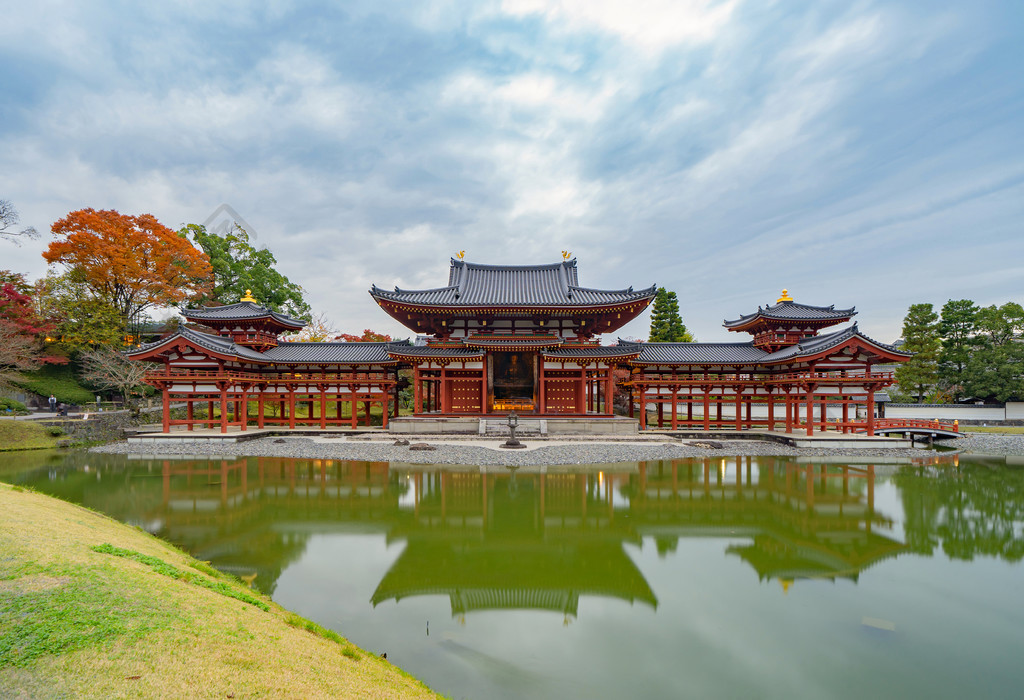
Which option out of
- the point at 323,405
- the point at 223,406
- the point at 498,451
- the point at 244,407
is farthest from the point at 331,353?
the point at 498,451

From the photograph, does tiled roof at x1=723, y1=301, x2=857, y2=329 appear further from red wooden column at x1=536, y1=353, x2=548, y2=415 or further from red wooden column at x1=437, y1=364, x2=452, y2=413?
red wooden column at x1=437, y1=364, x2=452, y2=413

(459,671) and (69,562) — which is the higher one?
(69,562)

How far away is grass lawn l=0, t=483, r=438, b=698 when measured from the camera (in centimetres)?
246

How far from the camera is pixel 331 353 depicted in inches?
838

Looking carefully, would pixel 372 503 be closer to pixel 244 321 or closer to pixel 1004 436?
pixel 244 321

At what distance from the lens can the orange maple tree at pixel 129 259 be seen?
73.7 ft

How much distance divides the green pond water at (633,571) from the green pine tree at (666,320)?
20965 millimetres

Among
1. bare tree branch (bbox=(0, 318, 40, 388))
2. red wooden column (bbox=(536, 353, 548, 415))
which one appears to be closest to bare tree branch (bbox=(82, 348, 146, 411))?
bare tree branch (bbox=(0, 318, 40, 388))

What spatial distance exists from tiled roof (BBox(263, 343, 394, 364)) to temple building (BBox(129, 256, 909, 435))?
A: 9 centimetres

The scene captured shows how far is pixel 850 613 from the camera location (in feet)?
14.9

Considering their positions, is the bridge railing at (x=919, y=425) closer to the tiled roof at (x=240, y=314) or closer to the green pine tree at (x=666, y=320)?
the green pine tree at (x=666, y=320)

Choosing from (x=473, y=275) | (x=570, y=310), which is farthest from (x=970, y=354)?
(x=473, y=275)

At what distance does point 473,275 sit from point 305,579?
64.9 feet

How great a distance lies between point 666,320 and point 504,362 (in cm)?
1665
